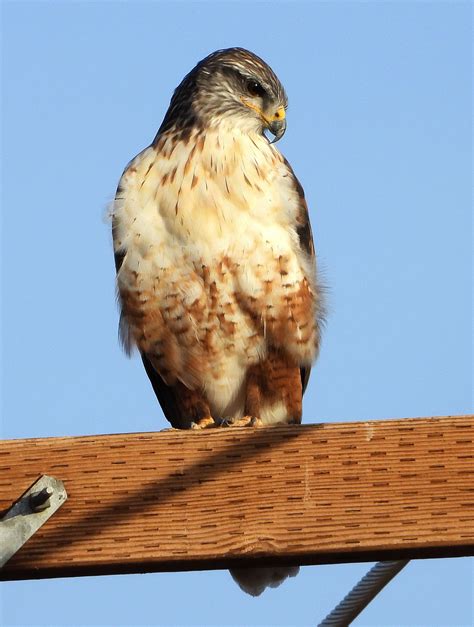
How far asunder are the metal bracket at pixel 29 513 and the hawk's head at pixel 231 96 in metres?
2.91

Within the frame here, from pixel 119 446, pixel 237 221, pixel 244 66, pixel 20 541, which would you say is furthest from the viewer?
pixel 244 66

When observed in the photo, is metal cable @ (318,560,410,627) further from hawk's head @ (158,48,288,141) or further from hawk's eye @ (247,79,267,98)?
hawk's eye @ (247,79,267,98)

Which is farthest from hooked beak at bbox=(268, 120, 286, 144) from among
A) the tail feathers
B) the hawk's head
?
the tail feathers

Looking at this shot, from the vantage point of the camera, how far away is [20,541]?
8.06 ft

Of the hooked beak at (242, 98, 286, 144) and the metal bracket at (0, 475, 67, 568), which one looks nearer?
the metal bracket at (0, 475, 67, 568)

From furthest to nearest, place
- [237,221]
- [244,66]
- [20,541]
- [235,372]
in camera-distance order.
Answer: [244,66], [235,372], [237,221], [20,541]

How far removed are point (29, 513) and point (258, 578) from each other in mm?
1320

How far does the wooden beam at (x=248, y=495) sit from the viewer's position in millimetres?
2436

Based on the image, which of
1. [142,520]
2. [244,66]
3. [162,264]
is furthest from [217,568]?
[244,66]

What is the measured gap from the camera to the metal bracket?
8.00 ft

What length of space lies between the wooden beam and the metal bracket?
0.11 ft

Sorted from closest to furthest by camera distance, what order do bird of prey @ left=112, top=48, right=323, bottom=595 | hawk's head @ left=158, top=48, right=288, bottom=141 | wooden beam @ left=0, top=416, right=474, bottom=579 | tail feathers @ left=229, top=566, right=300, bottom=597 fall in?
1. wooden beam @ left=0, top=416, right=474, bottom=579
2. tail feathers @ left=229, top=566, right=300, bottom=597
3. bird of prey @ left=112, top=48, right=323, bottom=595
4. hawk's head @ left=158, top=48, right=288, bottom=141

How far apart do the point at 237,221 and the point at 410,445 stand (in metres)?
2.30

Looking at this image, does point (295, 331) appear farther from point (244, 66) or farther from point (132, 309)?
point (244, 66)
